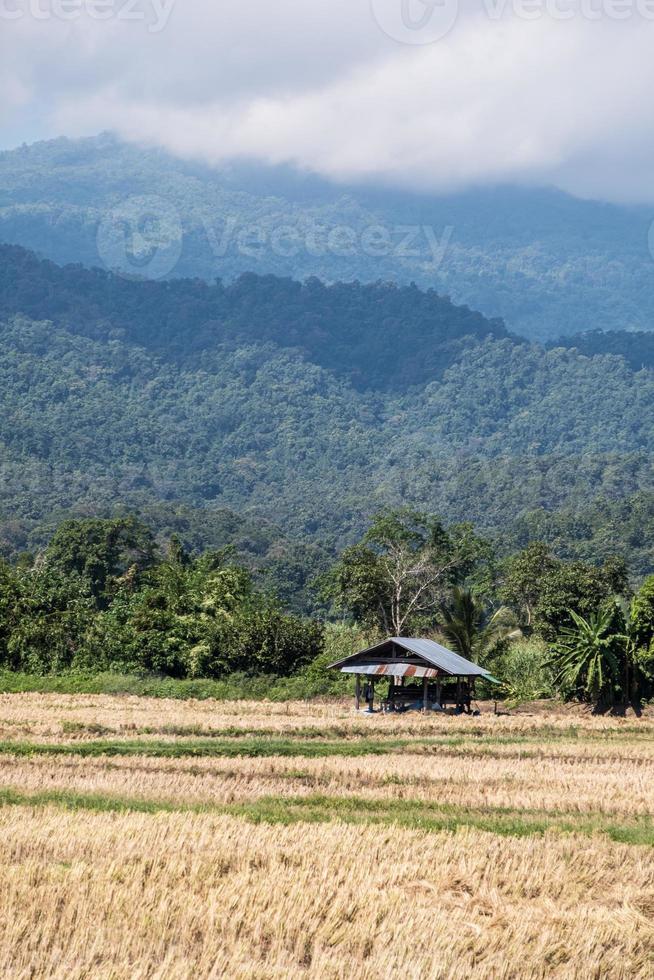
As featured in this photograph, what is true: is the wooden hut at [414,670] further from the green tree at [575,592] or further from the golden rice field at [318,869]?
the golden rice field at [318,869]

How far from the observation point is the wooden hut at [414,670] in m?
38.6

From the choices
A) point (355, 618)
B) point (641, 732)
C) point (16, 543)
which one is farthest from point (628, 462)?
point (641, 732)

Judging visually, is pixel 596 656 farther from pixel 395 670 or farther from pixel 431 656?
pixel 395 670

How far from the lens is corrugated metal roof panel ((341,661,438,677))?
126ft

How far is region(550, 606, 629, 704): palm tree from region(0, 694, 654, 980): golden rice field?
17.1 meters

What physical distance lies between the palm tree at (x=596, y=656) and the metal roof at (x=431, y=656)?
2.98 metres

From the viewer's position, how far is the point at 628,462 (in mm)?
Result: 174500

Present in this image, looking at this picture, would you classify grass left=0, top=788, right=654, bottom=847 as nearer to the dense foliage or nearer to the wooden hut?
the wooden hut

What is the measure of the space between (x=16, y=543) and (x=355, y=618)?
71.9m

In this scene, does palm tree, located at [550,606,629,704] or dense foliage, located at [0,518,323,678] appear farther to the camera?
dense foliage, located at [0,518,323,678]

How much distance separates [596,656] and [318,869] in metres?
28.6

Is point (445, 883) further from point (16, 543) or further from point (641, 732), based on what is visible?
point (16, 543)

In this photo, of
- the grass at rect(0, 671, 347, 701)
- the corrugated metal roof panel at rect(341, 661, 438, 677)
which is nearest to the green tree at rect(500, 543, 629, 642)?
the grass at rect(0, 671, 347, 701)

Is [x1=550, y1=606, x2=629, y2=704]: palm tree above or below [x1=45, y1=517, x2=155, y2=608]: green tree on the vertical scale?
below
